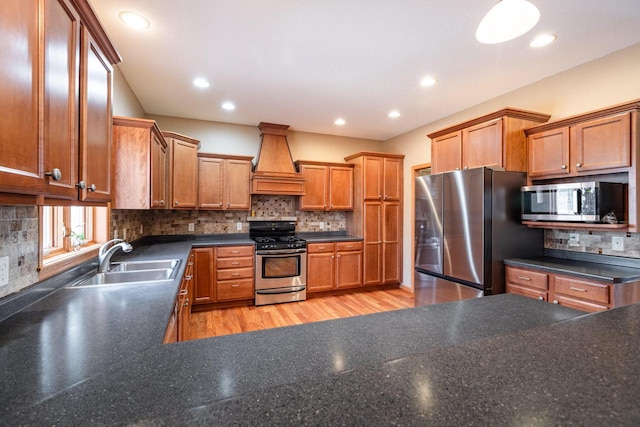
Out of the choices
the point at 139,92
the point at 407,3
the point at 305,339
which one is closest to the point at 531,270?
the point at 407,3

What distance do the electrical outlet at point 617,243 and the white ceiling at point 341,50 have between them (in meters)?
1.57

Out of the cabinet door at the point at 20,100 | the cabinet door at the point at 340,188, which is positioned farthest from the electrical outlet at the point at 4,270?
the cabinet door at the point at 340,188

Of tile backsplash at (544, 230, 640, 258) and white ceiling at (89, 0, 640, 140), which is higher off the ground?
white ceiling at (89, 0, 640, 140)

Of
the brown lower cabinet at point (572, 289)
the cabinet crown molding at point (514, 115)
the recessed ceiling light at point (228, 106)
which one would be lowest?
the brown lower cabinet at point (572, 289)

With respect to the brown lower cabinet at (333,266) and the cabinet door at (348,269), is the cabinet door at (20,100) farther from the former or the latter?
the cabinet door at (348,269)

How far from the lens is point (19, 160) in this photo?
0.80 metres

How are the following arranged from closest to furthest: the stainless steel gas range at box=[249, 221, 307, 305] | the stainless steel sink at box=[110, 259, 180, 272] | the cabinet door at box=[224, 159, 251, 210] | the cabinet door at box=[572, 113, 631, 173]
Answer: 1. the cabinet door at box=[572, 113, 631, 173]
2. the stainless steel sink at box=[110, 259, 180, 272]
3. the stainless steel gas range at box=[249, 221, 307, 305]
4. the cabinet door at box=[224, 159, 251, 210]

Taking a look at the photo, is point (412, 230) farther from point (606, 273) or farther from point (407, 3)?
point (407, 3)

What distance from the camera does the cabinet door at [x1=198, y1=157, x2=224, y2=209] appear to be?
13.5 ft

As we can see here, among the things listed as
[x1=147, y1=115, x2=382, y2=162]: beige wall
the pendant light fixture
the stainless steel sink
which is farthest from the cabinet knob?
[x1=147, y1=115, x2=382, y2=162]: beige wall

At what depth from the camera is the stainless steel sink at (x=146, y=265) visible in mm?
2342

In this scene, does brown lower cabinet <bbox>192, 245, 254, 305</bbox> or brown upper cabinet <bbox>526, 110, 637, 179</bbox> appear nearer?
brown upper cabinet <bbox>526, 110, 637, 179</bbox>

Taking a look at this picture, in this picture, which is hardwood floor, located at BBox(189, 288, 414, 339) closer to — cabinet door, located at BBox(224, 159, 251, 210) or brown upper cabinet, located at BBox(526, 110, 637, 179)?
cabinet door, located at BBox(224, 159, 251, 210)

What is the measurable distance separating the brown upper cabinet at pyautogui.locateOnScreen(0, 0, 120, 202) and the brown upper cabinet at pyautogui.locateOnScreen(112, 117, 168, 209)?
1.01 meters
